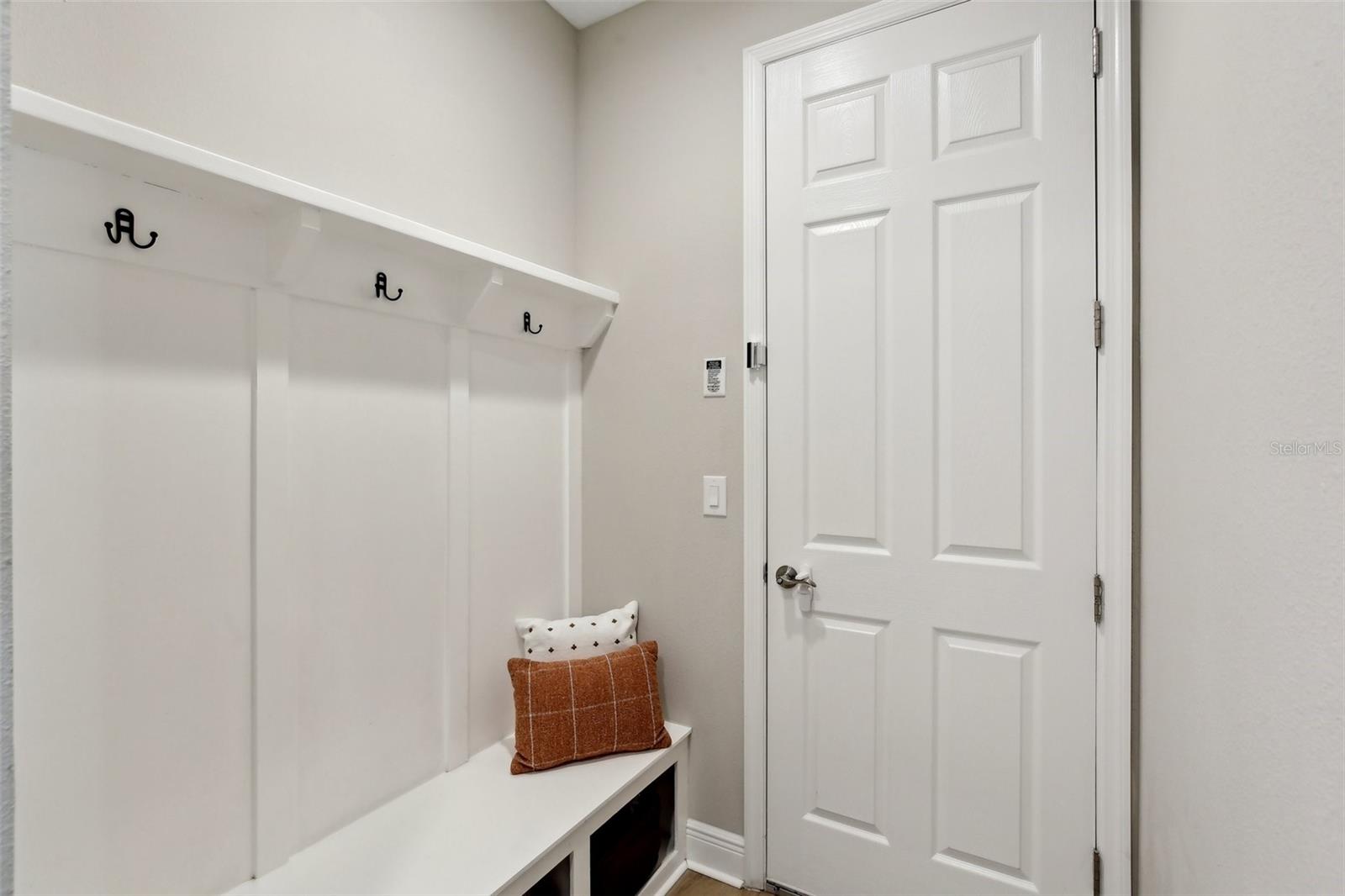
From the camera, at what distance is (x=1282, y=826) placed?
542 mm

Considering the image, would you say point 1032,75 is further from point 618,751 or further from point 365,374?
point 618,751

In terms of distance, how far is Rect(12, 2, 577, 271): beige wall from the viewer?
107 centimetres

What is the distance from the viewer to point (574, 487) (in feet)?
6.85

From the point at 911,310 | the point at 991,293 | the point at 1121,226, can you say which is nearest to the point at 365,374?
the point at 911,310

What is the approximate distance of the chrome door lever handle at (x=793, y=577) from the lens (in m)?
1.70

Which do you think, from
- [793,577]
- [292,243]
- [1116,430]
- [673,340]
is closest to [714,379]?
[673,340]

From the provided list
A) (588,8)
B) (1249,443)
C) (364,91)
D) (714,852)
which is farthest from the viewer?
(588,8)

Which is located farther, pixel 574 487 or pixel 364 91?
pixel 574 487

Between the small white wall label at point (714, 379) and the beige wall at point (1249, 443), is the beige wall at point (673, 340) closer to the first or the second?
the small white wall label at point (714, 379)

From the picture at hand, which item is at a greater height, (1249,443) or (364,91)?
(364,91)

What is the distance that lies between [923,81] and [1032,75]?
0.77 ft

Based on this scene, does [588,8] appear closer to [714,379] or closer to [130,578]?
[714,379]

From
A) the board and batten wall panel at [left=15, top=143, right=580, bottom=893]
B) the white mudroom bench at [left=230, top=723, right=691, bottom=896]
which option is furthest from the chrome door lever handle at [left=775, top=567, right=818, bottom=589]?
the board and batten wall panel at [left=15, top=143, right=580, bottom=893]

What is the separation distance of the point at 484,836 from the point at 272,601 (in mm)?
674
